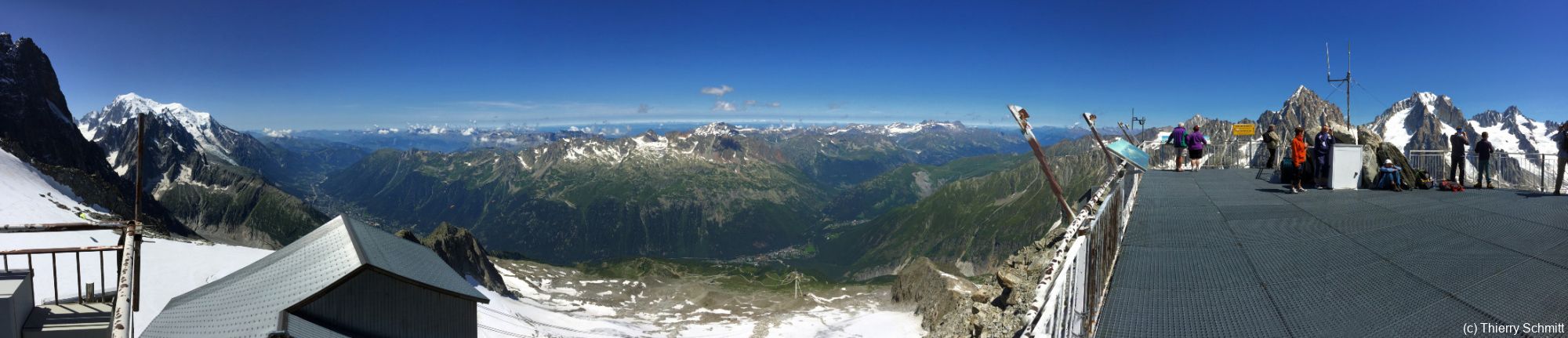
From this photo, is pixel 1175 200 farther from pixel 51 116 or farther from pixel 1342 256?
pixel 51 116

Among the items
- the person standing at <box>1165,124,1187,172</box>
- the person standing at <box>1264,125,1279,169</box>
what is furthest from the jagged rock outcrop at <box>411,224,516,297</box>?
the person standing at <box>1264,125,1279,169</box>

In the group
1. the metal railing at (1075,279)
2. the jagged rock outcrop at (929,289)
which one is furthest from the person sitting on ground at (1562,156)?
the jagged rock outcrop at (929,289)

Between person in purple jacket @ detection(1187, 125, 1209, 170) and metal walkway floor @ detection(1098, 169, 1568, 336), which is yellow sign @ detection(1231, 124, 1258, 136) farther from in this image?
metal walkway floor @ detection(1098, 169, 1568, 336)

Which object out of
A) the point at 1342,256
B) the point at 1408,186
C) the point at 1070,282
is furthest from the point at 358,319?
the point at 1408,186

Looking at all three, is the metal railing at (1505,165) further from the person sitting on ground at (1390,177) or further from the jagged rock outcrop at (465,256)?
the jagged rock outcrop at (465,256)

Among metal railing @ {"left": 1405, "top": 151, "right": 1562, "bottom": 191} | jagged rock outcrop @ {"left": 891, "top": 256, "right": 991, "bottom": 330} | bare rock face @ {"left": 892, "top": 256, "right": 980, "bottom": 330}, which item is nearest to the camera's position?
metal railing @ {"left": 1405, "top": 151, "right": 1562, "bottom": 191}

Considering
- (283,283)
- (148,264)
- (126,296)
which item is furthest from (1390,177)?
(148,264)

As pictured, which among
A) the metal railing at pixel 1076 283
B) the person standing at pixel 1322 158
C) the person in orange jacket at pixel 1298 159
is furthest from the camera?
the person standing at pixel 1322 158
